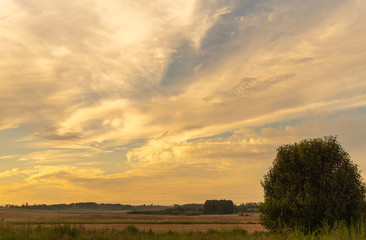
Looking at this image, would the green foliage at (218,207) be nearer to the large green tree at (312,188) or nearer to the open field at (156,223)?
the open field at (156,223)

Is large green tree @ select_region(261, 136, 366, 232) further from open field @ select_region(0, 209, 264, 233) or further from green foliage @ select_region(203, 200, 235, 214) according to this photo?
green foliage @ select_region(203, 200, 235, 214)

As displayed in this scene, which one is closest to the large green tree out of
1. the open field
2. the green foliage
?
the open field

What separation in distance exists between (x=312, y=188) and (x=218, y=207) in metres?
147

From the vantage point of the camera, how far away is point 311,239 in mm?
17594

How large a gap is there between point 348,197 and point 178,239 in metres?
18.7

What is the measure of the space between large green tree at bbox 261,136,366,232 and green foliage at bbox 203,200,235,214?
465ft

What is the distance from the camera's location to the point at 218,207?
173500 millimetres

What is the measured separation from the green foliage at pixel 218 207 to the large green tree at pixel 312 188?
465 feet

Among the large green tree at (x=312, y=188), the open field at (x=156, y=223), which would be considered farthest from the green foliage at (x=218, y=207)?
the large green tree at (x=312, y=188)

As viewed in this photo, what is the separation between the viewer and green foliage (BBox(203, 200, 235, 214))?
172875 mm

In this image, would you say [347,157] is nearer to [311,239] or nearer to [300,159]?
[300,159]

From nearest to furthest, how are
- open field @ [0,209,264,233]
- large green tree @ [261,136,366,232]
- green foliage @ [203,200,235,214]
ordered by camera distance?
large green tree @ [261,136,366,232] → open field @ [0,209,264,233] → green foliage @ [203,200,235,214]

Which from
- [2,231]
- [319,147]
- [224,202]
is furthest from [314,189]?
[224,202]

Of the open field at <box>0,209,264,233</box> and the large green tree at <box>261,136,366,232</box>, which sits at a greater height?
the large green tree at <box>261,136,366,232</box>
